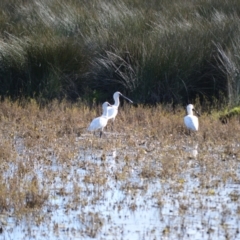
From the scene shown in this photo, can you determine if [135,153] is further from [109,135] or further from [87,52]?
[87,52]

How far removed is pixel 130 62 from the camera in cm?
1409

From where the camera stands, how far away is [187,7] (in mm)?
17891

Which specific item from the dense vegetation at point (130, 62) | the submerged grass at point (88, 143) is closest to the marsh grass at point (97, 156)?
the submerged grass at point (88, 143)

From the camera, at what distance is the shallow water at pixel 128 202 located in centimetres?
614

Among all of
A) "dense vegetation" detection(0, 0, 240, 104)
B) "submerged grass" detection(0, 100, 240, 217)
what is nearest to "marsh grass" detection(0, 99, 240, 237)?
"submerged grass" detection(0, 100, 240, 217)

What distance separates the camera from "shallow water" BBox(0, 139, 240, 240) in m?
6.14

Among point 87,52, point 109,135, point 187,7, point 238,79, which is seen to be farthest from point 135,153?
point 187,7

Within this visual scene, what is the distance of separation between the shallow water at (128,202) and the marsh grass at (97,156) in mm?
18

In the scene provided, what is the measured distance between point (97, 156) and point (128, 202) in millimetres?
2482

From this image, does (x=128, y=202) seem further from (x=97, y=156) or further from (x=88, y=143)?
(x=88, y=143)

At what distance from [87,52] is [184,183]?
286 inches

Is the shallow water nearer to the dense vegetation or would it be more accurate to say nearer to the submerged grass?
the submerged grass

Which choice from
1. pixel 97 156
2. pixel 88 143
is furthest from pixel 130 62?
pixel 97 156

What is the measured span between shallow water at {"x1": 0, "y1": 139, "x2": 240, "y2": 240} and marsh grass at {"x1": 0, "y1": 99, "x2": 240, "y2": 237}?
0.7 inches
